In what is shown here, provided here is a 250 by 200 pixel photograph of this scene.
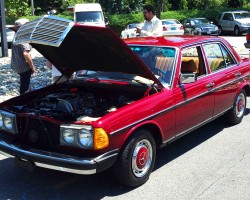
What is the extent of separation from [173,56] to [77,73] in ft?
4.75

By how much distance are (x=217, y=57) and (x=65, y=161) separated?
323 centimetres

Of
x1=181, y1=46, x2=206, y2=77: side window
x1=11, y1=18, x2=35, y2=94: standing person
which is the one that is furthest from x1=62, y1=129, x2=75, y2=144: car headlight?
x1=11, y1=18, x2=35, y2=94: standing person

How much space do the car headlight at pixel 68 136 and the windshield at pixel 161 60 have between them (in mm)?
1461

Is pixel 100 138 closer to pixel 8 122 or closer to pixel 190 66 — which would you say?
pixel 8 122

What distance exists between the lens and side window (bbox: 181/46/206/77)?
5.58 metres

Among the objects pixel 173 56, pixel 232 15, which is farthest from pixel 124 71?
pixel 232 15

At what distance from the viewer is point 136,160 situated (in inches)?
171

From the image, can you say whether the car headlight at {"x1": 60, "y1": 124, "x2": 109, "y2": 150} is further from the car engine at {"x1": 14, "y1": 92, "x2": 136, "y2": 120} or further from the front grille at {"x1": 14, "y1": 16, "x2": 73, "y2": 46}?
the front grille at {"x1": 14, "y1": 16, "x2": 73, "y2": 46}

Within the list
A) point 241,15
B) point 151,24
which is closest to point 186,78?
point 151,24

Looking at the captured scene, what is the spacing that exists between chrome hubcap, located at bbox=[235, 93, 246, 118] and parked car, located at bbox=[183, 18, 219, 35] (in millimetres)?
20657

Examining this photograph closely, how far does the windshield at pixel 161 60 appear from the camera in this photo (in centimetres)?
497

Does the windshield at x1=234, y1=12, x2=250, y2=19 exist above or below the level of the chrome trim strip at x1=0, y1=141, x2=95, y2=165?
above

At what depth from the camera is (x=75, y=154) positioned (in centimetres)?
405

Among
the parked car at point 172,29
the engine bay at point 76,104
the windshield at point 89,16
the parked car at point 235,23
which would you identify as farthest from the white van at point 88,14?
→ the engine bay at point 76,104
